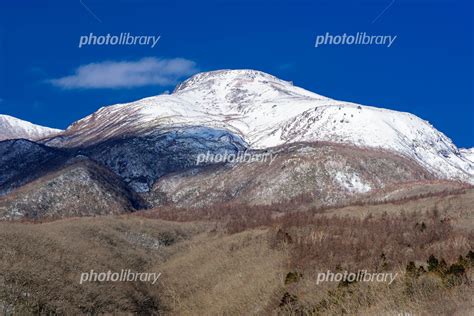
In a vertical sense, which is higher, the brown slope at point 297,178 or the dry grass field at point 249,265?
the brown slope at point 297,178

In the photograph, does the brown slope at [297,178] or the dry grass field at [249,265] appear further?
the brown slope at [297,178]

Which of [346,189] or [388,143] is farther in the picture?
[388,143]

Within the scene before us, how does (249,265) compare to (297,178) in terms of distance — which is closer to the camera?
(249,265)

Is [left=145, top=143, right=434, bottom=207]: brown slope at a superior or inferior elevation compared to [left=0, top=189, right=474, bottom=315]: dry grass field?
superior

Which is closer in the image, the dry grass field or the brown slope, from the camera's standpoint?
the dry grass field

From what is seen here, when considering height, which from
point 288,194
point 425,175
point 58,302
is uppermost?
point 425,175

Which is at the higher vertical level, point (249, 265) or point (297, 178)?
point (297, 178)

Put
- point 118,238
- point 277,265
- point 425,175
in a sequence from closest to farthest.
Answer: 1. point 277,265
2. point 118,238
3. point 425,175

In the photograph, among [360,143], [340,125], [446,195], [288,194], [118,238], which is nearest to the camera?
[118,238]

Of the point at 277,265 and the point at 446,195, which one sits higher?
the point at 446,195

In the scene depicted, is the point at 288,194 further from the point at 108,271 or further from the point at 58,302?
the point at 58,302

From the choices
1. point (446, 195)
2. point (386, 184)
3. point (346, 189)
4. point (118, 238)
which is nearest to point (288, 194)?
point (346, 189)
